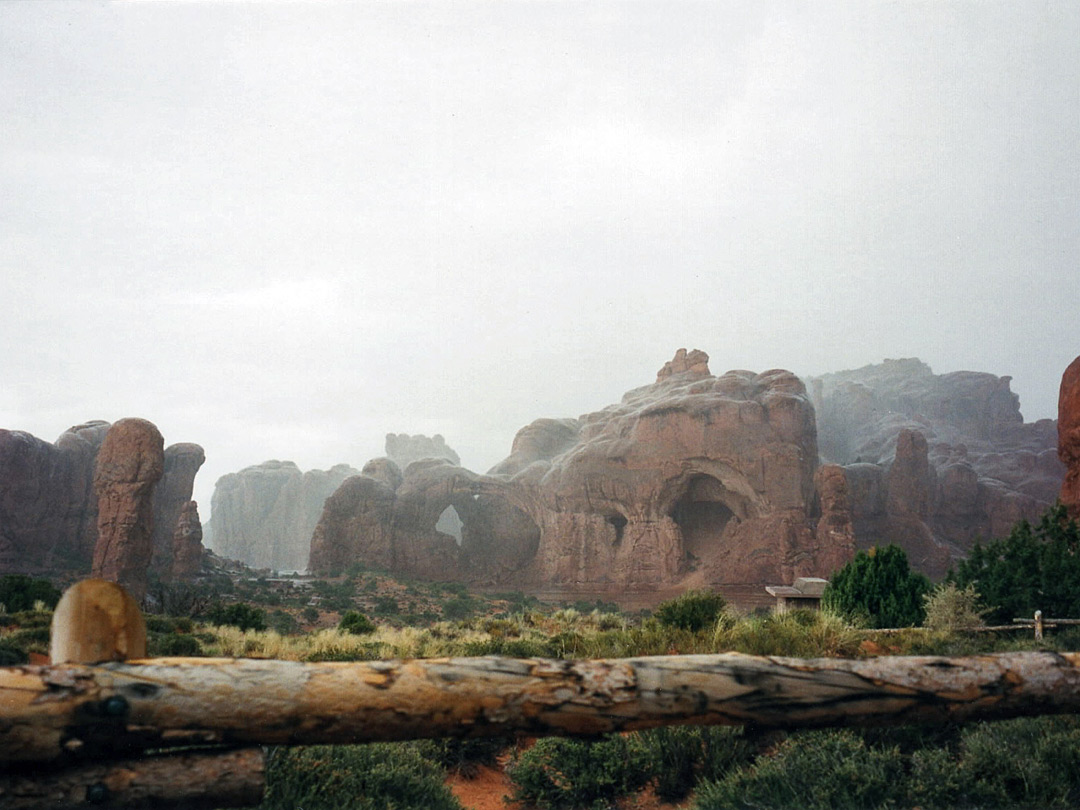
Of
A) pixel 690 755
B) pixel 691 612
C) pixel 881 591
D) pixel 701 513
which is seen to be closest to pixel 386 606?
pixel 691 612

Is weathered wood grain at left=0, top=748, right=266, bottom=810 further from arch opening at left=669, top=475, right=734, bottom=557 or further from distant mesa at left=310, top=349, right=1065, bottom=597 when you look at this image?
arch opening at left=669, top=475, right=734, bottom=557

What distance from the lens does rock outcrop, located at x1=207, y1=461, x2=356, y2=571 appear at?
92688 mm

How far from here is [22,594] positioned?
62.2 ft

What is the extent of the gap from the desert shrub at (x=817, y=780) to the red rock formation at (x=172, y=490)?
48.5m

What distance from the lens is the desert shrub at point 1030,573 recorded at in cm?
1269

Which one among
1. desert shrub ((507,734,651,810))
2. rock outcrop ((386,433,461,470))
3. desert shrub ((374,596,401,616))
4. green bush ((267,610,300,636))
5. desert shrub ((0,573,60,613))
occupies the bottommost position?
desert shrub ((374,596,401,616))

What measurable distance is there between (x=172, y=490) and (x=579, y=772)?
5180 cm

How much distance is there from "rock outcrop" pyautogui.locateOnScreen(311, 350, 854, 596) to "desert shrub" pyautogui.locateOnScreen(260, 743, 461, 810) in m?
37.3

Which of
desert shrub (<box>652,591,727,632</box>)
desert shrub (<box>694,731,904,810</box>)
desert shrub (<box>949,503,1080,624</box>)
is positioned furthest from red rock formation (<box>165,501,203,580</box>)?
desert shrub (<box>694,731,904,810</box>)

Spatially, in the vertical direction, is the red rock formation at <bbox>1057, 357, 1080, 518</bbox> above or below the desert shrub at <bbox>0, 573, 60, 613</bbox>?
above

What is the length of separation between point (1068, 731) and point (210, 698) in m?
5.82

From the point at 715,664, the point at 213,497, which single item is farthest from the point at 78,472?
the point at 213,497

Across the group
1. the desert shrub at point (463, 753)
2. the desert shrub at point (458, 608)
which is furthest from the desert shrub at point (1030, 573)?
the desert shrub at point (458, 608)

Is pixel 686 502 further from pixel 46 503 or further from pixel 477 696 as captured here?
pixel 477 696
